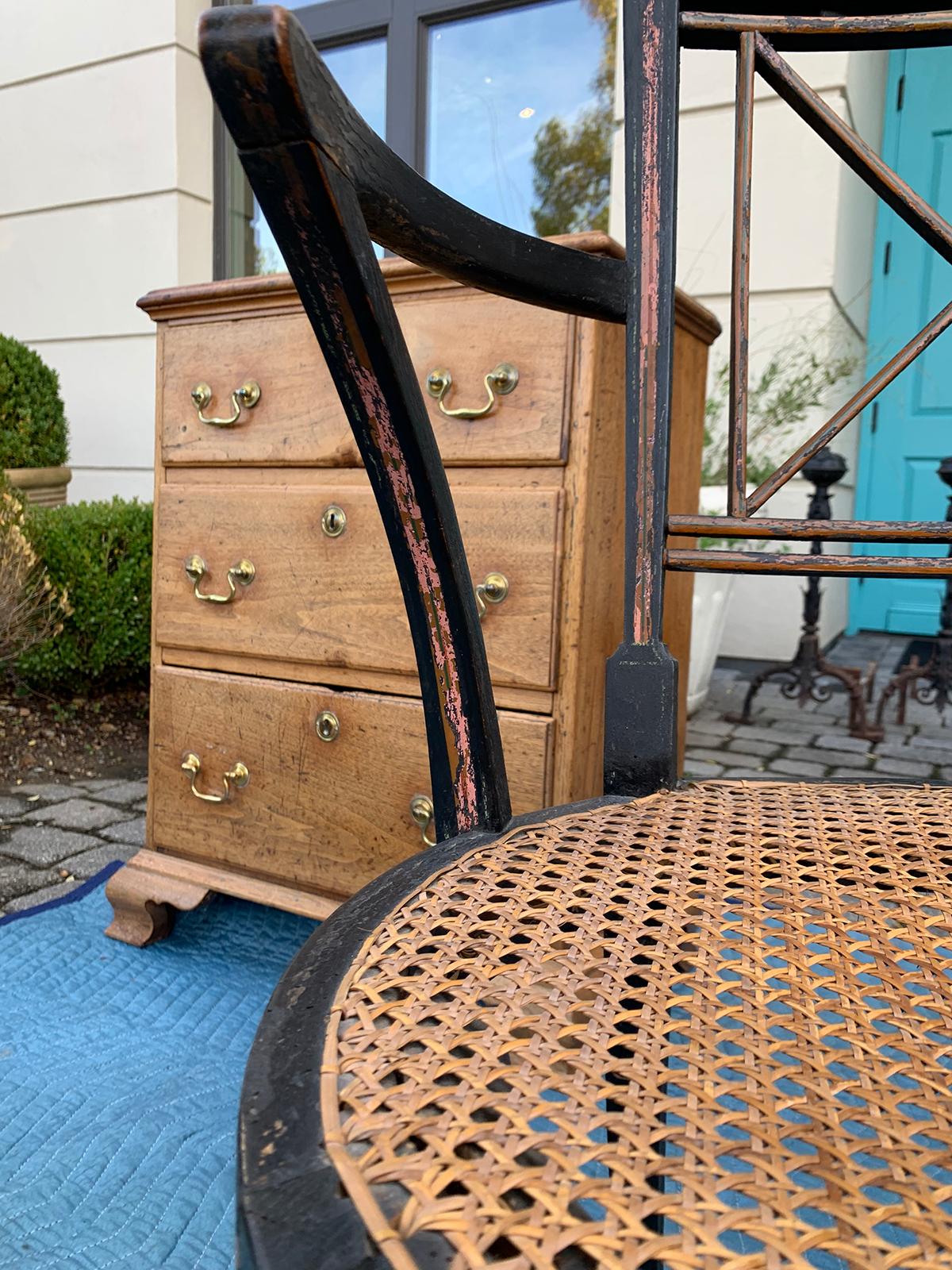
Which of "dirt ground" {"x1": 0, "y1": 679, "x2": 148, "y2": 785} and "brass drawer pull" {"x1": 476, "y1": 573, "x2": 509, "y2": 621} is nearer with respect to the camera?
"brass drawer pull" {"x1": 476, "y1": 573, "x2": 509, "y2": 621}

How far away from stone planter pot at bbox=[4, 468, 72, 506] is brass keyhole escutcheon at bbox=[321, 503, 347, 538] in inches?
86.8

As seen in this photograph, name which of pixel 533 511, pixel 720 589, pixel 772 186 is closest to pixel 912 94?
pixel 772 186

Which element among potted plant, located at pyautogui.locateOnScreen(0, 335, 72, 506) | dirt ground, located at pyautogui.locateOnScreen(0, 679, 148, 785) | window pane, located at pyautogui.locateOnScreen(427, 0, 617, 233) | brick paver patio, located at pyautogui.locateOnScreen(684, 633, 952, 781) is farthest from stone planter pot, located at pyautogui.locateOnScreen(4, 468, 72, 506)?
brick paver patio, located at pyautogui.locateOnScreen(684, 633, 952, 781)

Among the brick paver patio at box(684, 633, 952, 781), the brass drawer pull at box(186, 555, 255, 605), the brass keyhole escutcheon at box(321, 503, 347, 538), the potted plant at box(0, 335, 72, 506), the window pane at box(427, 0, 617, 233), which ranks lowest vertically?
the brick paver patio at box(684, 633, 952, 781)

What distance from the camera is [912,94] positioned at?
3.54 metres

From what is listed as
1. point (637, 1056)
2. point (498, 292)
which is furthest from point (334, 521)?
point (637, 1056)

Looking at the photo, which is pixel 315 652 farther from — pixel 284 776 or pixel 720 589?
pixel 720 589

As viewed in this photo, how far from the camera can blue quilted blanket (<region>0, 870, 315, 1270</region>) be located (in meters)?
0.93

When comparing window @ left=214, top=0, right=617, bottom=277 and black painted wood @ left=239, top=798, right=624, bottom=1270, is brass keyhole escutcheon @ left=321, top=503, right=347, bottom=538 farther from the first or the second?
window @ left=214, top=0, right=617, bottom=277

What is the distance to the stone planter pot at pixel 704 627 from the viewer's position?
2.74 m

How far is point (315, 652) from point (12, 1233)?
0.74 m

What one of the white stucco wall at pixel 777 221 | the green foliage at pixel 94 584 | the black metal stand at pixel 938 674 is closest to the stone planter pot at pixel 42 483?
the green foliage at pixel 94 584

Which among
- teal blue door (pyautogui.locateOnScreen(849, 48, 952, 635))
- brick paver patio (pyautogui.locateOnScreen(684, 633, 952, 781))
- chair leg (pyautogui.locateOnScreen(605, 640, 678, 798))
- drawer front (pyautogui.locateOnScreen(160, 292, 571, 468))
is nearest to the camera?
chair leg (pyautogui.locateOnScreen(605, 640, 678, 798))

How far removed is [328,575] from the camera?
1.31 meters
